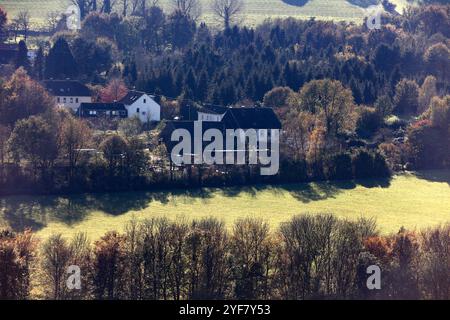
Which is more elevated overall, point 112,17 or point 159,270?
point 112,17

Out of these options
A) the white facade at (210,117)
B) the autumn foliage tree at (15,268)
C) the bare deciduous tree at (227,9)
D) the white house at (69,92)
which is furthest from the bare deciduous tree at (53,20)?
the autumn foliage tree at (15,268)

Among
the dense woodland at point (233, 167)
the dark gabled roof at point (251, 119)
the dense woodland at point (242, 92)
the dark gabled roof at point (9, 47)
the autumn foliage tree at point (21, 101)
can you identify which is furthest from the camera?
the dark gabled roof at point (9, 47)

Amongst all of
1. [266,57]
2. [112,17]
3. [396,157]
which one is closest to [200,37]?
[112,17]

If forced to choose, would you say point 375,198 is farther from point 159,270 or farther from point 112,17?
point 112,17

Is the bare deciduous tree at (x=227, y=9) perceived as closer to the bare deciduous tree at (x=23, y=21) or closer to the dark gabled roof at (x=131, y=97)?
the bare deciduous tree at (x=23, y=21)

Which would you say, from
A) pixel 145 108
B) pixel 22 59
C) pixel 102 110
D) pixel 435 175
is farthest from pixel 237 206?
pixel 22 59

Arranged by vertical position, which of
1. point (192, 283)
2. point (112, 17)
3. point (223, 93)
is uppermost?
point (112, 17)
